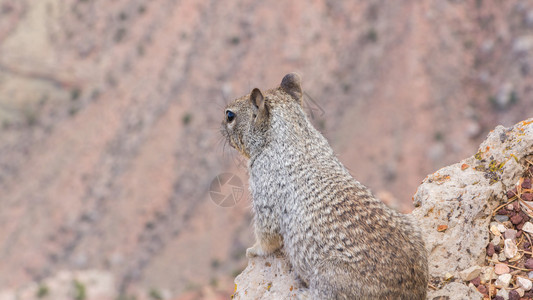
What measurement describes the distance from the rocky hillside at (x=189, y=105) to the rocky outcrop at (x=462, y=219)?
29136 mm

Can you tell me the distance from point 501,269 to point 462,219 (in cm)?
74

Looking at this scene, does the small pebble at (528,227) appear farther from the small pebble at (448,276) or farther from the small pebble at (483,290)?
the small pebble at (448,276)

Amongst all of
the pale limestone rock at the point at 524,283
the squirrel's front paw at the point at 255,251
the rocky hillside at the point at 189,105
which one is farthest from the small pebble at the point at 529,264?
the rocky hillside at the point at 189,105

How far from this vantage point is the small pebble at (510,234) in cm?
590

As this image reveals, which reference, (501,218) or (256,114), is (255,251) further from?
(501,218)

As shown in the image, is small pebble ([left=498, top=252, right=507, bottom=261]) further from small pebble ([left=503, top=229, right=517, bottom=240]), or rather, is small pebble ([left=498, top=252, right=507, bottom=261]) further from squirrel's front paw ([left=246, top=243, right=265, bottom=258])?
squirrel's front paw ([left=246, top=243, right=265, bottom=258])

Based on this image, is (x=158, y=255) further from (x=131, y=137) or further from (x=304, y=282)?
(x=304, y=282)

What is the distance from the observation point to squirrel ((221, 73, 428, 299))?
5.40m

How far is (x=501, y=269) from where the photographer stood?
5.76 m

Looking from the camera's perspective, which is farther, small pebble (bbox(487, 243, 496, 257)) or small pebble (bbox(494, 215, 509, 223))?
small pebble (bbox(494, 215, 509, 223))

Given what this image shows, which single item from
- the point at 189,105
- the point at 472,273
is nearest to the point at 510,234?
the point at 472,273

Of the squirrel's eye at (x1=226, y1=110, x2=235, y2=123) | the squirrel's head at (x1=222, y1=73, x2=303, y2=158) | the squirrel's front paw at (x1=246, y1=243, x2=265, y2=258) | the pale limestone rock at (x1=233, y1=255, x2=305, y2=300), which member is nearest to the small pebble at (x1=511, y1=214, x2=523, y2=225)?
the pale limestone rock at (x1=233, y1=255, x2=305, y2=300)

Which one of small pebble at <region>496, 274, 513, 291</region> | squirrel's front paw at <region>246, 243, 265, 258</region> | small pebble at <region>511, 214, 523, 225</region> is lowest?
small pebble at <region>496, 274, 513, 291</region>

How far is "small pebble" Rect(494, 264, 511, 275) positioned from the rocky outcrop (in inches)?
2.4
